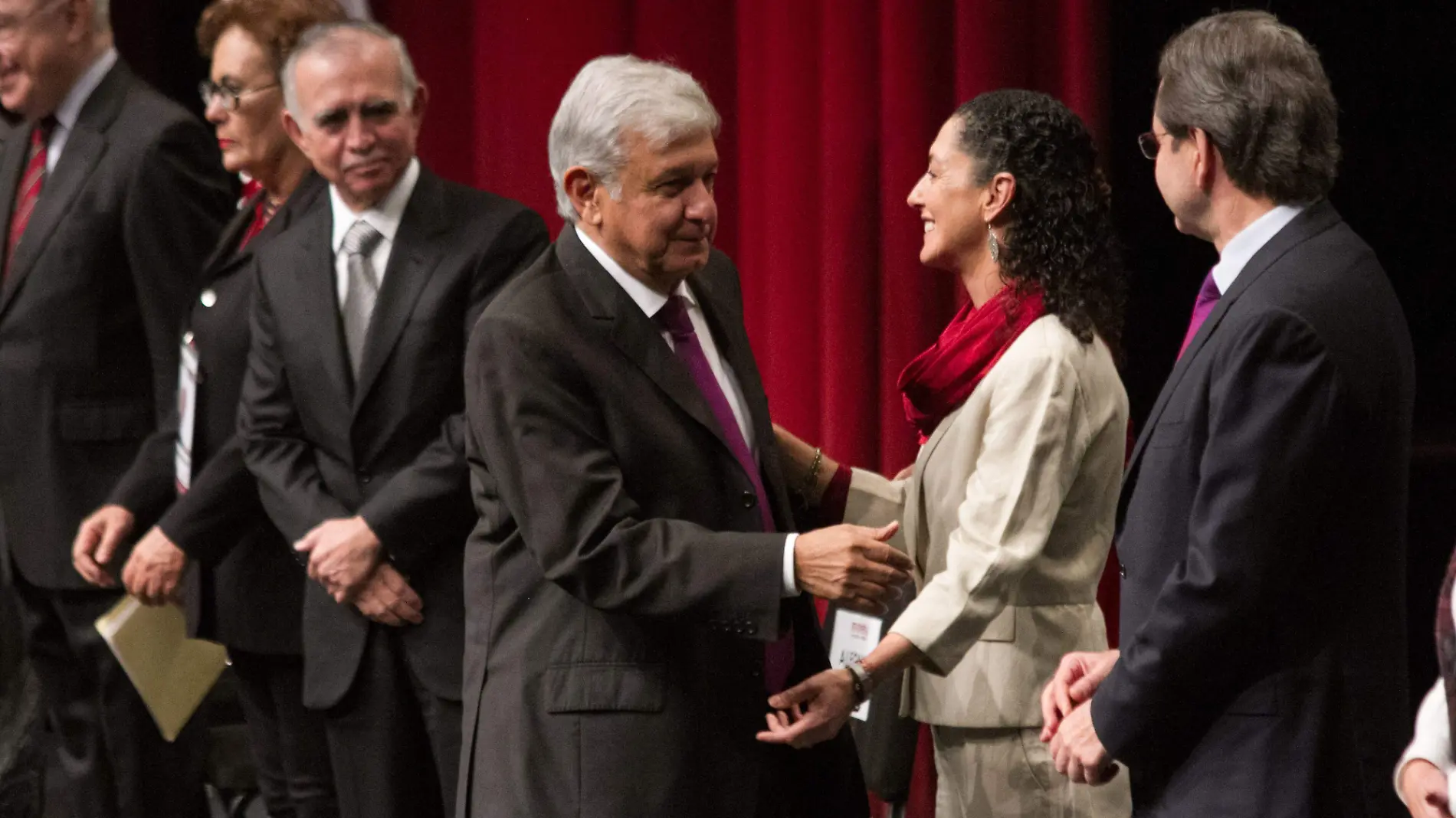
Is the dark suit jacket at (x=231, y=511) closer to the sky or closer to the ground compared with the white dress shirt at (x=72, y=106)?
closer to the ground

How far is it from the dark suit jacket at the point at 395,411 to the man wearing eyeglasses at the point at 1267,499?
1125 mm

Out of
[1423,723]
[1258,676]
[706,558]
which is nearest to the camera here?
[1423,723]

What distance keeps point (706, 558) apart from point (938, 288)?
5.33ft

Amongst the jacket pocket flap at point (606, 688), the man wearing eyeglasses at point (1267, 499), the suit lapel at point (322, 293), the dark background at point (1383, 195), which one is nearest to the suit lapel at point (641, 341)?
the jacket pocket flap at point (606, 688)

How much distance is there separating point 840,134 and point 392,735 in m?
1.53

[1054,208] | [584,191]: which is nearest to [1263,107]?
[1054,208]

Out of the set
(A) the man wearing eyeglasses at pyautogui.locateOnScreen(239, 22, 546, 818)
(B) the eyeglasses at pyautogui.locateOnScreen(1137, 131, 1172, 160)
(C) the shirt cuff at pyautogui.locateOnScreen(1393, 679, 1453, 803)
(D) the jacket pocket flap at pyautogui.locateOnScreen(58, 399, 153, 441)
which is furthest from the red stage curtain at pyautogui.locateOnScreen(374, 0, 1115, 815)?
(C) the shirt cuff at pyautogui.locateOnScreen(1393, 679, 1453, 803)

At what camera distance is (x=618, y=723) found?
209cm

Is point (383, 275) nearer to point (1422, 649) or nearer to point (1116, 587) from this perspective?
point (1116, 587)

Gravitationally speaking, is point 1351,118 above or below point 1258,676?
above

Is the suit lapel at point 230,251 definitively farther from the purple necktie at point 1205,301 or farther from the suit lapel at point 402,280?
the purple necktie at point 1205,301

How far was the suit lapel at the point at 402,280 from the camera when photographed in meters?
2.74

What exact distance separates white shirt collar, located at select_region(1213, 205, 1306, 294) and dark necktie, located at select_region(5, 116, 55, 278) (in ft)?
7.60

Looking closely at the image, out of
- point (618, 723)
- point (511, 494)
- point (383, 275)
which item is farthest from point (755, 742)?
point (383, 275)
